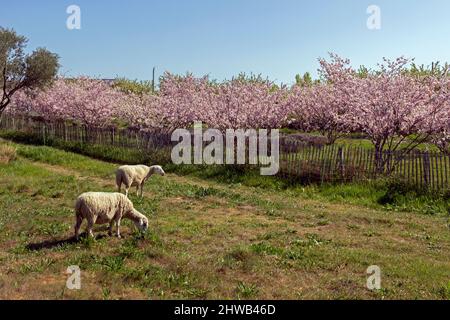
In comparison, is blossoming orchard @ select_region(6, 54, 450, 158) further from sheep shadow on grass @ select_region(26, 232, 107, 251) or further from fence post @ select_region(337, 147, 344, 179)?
sheep shadow on grass @ select_region(26, 232, 107, 251)

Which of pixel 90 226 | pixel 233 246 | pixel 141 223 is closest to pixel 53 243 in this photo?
pixel 90 226

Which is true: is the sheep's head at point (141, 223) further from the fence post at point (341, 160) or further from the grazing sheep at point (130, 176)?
the fence post at point (341, 160)

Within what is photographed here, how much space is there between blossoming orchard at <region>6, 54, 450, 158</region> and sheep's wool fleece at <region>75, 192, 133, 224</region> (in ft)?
38.5

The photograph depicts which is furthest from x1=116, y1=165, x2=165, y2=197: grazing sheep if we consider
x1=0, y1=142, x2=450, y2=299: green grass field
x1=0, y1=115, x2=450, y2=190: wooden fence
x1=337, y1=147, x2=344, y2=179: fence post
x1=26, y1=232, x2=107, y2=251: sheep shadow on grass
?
x1=337, y1=147, x2=344, y2=179: fence post

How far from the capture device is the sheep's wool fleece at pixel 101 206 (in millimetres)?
8773

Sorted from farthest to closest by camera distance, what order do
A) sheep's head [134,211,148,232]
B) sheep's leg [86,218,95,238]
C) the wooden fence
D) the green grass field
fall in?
1. the wooden fence
2. sheep's head [134,211,148,232]
3. sheep's leg [86,218,95,238]
4. the green grass field

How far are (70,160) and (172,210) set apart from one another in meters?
13.6

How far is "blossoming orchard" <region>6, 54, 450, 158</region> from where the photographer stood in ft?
57.0

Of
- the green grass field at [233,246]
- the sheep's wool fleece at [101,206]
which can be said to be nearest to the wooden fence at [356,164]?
the green grass field at [233,246]

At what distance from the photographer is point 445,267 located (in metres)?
8.05

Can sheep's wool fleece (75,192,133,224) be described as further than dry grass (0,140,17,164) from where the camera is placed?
No
